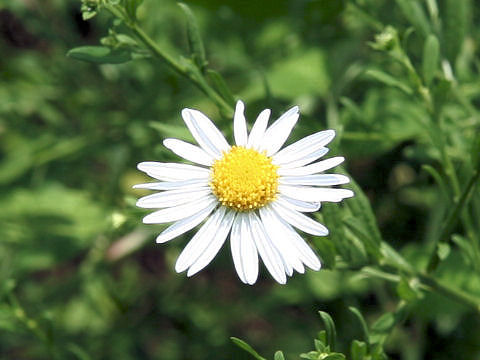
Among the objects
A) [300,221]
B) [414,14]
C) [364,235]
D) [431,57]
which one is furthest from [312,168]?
[414,14]

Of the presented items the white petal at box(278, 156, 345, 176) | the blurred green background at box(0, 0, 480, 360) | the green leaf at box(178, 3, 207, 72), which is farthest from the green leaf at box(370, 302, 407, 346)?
the blurred green background at box(0, 0, 480, 360)

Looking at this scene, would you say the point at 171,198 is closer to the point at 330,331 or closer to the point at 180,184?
the point at 180,184

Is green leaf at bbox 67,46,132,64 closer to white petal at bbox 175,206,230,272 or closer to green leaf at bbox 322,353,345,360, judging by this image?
white petal at bbox 175,206,230,272

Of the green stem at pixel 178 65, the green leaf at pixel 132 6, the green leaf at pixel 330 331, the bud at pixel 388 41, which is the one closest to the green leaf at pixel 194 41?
the green stem at pixel 178 65

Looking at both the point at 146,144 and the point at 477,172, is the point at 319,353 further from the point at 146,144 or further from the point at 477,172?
the point at 146,144

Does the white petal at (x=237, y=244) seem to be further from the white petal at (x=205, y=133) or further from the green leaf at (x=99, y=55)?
the green leaf at (x=99, y=55)

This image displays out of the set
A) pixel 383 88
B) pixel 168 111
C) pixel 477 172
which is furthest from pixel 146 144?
pixel 477 172
